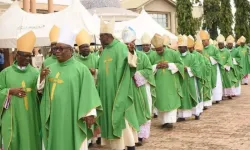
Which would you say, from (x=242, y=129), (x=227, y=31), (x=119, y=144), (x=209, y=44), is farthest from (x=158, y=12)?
(x=119, y=144)

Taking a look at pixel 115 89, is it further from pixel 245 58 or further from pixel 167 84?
pixel 245 58

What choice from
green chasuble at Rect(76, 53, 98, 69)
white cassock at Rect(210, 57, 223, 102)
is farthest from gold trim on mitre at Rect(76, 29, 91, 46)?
white cassock at Rect(210, 57, 223, 102)

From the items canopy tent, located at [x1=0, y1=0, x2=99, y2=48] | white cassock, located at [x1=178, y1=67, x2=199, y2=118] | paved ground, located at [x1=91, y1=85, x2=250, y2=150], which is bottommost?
paved ground, located at [x1=91, y1=85, x2=250, y2=150]

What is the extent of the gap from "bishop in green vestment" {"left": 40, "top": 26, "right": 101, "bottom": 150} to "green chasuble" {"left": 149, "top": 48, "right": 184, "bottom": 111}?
4.56m

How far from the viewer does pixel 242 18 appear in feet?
113

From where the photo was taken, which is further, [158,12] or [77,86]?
[158,12]

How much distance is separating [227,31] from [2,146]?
29.5 metres

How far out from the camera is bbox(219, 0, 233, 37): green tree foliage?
111ft

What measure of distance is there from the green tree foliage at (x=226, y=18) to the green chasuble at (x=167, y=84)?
24.3 meters

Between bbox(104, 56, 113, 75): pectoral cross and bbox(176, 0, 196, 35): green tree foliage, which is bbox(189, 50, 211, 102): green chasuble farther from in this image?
bbox(176, 0, 196, 35): green tree foliage

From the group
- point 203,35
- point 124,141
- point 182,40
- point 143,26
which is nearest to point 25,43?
point 124,141

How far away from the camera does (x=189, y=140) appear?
30.0 ft

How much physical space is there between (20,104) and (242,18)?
30.3 meters

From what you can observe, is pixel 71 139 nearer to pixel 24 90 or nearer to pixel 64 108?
pixel 64 108
